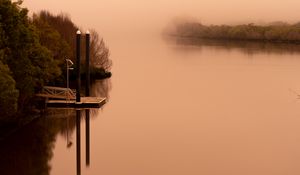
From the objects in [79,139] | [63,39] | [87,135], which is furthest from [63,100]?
[63,39]

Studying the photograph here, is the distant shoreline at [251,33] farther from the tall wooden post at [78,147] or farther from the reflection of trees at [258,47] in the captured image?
the tall wooden post at [78,147]

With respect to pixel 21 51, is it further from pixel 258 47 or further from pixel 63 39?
pixel 258 47

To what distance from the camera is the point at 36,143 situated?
1081cm

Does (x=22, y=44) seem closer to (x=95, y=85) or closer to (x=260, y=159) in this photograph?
(x=260, y=159)

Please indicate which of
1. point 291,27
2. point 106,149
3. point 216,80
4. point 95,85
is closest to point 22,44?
point 106,149

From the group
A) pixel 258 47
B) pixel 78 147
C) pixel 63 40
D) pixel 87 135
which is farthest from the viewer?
pixel 258 47

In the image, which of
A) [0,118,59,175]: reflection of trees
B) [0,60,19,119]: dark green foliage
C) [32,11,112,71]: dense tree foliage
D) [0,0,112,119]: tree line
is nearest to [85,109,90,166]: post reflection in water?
[0,118,59,175]: reflection of trees

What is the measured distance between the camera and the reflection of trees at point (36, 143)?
30.0ft

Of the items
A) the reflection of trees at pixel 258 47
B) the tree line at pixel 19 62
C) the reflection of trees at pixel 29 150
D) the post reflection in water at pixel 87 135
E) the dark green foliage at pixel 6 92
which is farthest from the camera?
the reflection of trees at pixel 258 47

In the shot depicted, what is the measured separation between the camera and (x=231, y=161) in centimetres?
984

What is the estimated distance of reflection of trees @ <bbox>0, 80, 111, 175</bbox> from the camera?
915 centimetres

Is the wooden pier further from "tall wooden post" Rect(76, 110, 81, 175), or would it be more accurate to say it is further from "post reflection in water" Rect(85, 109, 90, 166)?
"tall wooden post" Rect(76, 110, 81, 175)

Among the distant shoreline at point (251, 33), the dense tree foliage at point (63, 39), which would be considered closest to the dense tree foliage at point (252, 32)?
the distant shoreline at point (251, 33)

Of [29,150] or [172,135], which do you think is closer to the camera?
[29,150]
